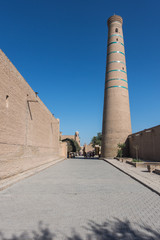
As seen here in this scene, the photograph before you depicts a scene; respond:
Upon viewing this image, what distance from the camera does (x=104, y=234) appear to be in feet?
10.2

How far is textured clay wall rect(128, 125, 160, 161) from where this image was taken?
16.5 meters

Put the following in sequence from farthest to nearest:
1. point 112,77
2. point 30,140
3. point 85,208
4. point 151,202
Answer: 1. point 112,77
2. point 30,140
3. point 151,202
4. point 85,208

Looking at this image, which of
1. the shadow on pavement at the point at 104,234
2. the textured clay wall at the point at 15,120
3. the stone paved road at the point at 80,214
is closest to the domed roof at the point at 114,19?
the textured clay wall at the point at 15,120

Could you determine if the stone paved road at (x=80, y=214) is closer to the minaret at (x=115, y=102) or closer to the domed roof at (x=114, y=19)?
the minaret at (x=115, y=102)

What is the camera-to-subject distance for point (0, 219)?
371 cm

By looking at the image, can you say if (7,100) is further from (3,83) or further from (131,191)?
(131,191)

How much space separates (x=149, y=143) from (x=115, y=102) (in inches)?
384

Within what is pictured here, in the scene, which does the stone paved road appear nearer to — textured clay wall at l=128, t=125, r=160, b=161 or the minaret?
textured clay wall at l=128, t=125, r=160, b=161

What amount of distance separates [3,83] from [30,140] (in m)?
5.31

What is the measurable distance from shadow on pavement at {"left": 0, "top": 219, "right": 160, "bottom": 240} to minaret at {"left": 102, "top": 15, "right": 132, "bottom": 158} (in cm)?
2365

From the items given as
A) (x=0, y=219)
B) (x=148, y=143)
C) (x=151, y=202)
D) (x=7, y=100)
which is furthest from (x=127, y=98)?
(x=0, y=219)

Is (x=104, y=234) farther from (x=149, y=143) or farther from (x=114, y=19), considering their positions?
(x=114, y=19)

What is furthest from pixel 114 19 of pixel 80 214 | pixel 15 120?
pixel 80 214

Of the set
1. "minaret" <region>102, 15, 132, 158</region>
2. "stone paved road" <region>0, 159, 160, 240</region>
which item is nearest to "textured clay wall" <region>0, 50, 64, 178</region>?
"stone paved road" <region>0, 159, 160, 240</region>
